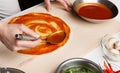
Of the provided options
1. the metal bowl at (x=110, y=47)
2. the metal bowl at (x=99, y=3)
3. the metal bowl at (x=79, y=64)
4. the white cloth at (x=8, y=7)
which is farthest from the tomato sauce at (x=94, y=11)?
the white cloth at (x=8, y=7)

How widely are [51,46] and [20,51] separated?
11cm

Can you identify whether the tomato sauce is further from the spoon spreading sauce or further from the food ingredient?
the food ingredient

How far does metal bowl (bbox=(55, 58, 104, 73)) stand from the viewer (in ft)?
2.49

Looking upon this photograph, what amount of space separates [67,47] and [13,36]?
210 mm

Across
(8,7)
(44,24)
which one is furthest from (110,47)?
(8,7)

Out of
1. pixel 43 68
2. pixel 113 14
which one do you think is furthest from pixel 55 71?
pixel 113 14

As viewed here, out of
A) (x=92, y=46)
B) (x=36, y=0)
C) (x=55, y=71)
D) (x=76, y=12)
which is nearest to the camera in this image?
(x=55, y=71)

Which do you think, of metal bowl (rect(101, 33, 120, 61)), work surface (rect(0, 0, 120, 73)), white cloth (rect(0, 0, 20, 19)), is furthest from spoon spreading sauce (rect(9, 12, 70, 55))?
white cloth (rect(0, 0, 20, 19))

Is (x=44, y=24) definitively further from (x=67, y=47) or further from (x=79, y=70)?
(x=79, y=70)

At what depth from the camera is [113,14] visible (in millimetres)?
1000

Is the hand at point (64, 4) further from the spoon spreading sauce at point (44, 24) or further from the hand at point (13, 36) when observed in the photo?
the hand at point (13, 36)

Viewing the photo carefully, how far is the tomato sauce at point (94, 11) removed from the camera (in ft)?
3.22

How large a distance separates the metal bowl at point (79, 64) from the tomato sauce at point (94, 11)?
0.26m

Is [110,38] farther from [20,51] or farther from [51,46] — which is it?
[20,51]
